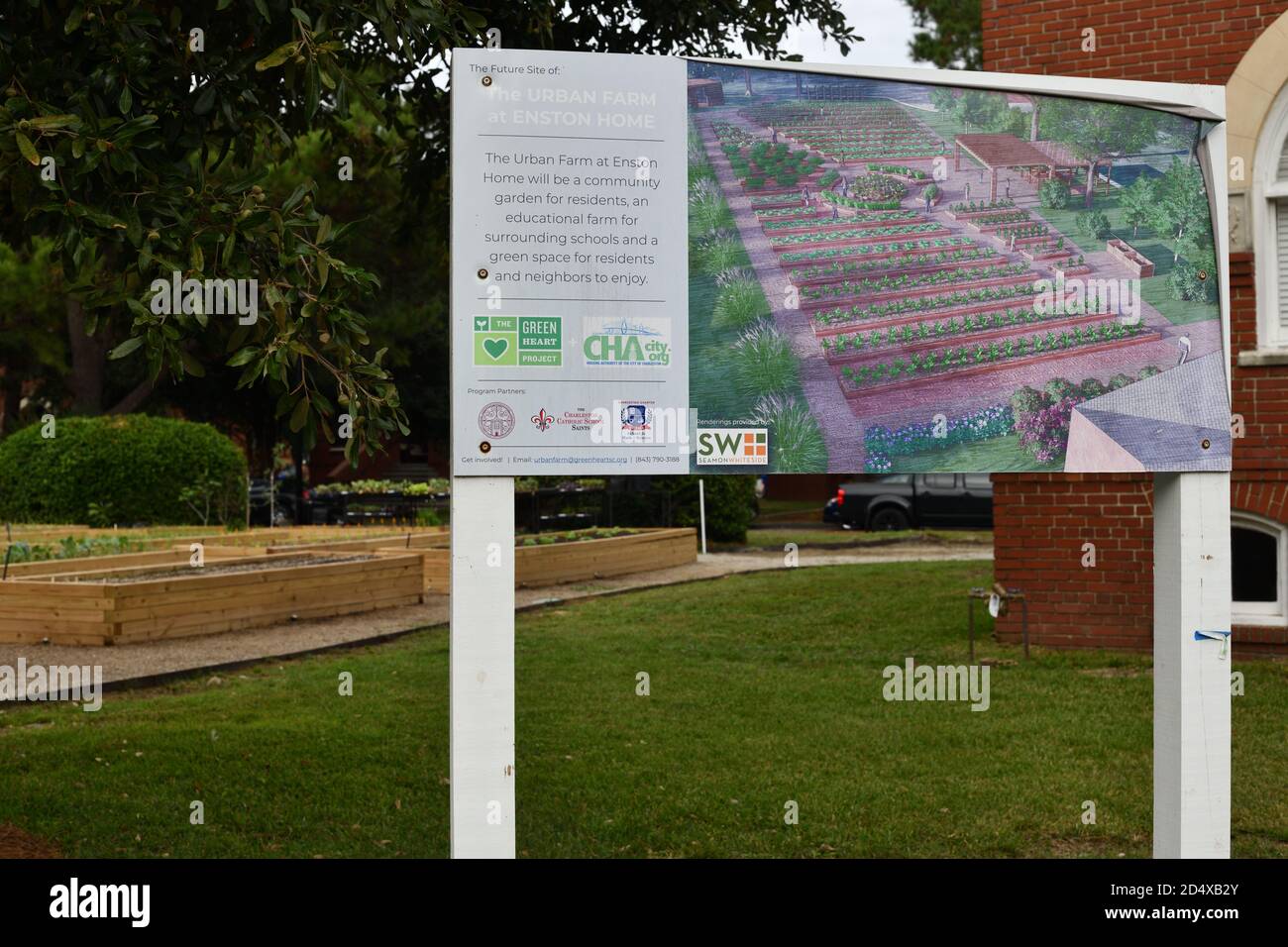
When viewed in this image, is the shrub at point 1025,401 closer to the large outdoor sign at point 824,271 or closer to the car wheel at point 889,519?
the large outdoor sign at point 824,271

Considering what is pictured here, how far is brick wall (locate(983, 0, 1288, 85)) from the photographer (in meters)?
10.3

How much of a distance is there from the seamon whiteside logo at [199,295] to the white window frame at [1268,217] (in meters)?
8.26

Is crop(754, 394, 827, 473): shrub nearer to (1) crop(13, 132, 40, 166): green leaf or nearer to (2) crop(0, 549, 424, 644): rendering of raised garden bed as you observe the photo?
(1) crop(13, 132, 40, 166): green leaf

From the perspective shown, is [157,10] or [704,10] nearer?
[157,10]

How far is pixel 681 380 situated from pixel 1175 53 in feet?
26.1

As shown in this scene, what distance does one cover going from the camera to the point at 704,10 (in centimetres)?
784

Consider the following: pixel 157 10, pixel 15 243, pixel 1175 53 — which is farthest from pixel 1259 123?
pixel 15 243

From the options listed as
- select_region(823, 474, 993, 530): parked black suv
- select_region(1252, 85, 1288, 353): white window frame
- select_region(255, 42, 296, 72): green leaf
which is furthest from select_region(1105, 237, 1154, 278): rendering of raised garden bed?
select_region(823, 474, 993, 530): parked black suv

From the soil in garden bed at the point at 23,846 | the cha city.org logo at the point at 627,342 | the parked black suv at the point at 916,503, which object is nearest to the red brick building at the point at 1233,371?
the cha city.org logo at the point at 627,342

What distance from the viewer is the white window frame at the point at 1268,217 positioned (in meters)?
10.1

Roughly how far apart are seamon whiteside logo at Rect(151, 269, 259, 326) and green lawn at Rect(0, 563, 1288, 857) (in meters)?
2.54

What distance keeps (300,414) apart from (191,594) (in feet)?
26.3
